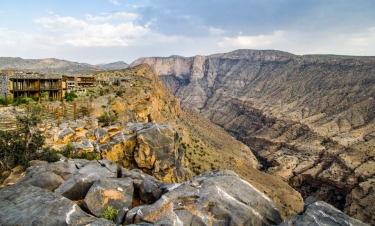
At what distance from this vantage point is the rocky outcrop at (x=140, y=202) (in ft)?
44.2

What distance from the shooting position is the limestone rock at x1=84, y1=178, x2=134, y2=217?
624 inches

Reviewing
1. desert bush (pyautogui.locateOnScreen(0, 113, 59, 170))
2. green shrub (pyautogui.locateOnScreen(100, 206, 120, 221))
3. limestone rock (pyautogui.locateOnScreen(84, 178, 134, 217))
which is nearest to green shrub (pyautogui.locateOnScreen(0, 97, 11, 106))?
desert bush (pyautogui.locateOnScreen(0, 113, 59, 170))

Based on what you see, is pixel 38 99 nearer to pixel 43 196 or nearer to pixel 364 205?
pixel 43 196

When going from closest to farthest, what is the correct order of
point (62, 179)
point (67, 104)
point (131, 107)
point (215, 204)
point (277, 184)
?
1. point (215, 204)
2. point (62, 179)
3. point (67, 104)
4. point (131, 107)
5. point (277, 184)

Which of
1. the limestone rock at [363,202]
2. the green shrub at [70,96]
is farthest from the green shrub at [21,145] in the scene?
the limestone rock at [363,202]

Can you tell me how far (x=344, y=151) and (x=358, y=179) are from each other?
1903 cm

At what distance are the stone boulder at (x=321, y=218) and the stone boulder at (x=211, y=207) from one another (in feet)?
4.97

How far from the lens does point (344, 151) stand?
96875 millimetres

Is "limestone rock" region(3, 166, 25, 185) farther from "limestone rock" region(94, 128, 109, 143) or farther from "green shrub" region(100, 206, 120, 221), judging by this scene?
"limestone rock" region(94, 128, 109, 143)

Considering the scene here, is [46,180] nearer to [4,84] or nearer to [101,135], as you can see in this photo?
[101,135]

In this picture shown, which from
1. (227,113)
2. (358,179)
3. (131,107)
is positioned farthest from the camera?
(227,113)

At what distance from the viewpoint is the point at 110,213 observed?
15125mm

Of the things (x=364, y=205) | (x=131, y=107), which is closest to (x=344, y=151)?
(x=364, y=205)

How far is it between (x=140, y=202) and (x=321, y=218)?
9.08 meters
